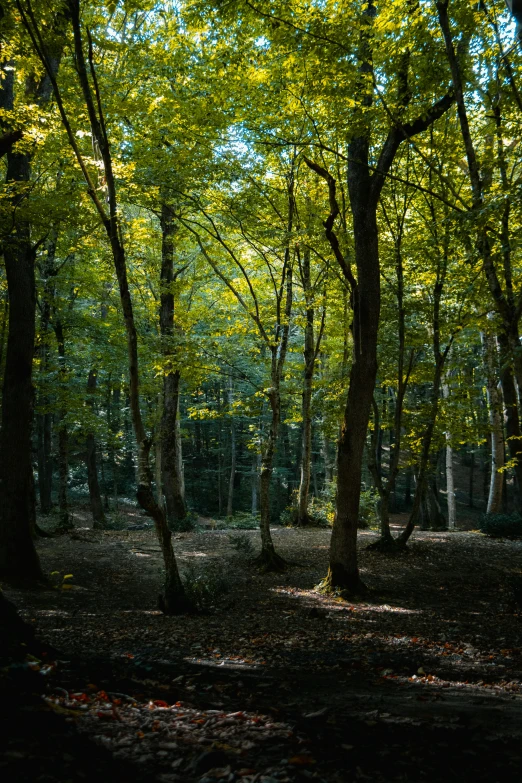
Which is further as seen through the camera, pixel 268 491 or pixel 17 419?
→ pixel 268 491

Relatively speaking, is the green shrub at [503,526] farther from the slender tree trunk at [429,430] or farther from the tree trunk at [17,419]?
the tree trunk at [17,419]

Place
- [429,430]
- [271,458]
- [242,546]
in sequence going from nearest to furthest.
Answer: [271,458]
[429,430]
[242,546]

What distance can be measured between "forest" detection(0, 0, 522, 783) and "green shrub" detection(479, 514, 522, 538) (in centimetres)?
7

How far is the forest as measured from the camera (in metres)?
3.01

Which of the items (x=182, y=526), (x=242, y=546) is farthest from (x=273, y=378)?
(x=182, y=526)

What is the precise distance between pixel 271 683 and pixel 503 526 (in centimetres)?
1360

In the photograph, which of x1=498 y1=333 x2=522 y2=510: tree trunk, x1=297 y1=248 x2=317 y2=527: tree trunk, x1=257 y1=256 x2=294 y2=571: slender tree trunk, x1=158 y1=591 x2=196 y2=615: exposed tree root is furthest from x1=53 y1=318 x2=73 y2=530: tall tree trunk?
x1=498 y1=333 x2=522 y2=510: tree trunk

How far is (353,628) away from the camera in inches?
272

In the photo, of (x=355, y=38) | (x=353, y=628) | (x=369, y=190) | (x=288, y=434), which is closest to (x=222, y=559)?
(x=353, y=628)

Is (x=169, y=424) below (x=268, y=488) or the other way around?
the other way around

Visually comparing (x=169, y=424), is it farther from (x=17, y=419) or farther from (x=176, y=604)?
(x=176, y=604)

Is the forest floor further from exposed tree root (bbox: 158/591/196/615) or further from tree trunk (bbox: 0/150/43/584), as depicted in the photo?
tree trunk (bbox: 0/150/43/584)

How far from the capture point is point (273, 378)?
10836mm

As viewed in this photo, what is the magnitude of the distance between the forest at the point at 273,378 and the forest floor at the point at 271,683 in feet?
0.09
